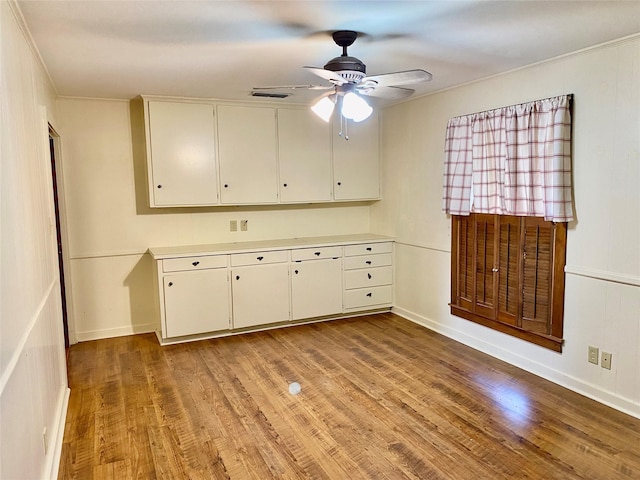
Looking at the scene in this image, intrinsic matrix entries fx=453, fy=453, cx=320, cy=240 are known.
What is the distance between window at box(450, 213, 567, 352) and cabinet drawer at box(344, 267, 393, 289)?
94 cm

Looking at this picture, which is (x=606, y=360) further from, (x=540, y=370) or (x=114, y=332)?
(x=114, y=332)

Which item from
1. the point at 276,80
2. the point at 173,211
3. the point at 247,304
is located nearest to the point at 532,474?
the point at 247,304

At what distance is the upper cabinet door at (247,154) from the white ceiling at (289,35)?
2.80 feet

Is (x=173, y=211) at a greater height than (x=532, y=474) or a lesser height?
greater

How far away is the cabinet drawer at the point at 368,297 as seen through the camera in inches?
188

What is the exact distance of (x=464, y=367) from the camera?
11.4 ft

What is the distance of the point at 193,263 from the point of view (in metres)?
4.07

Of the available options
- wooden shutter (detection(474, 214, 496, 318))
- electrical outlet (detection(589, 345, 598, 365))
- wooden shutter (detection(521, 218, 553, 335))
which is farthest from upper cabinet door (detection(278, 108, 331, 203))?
electrical outlet (detection(589, 345, 598, 365))

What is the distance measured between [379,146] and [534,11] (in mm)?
2830

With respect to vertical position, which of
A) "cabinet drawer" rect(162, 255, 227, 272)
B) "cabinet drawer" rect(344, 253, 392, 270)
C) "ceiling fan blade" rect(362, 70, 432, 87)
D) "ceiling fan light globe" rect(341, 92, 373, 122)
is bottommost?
"cabinet drawer" rect(344, 253, 392, 270)

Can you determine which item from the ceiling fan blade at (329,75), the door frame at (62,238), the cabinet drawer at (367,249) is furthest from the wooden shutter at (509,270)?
the door frame at (62,238)

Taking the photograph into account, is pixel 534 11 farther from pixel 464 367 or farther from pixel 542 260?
pixel 464 367

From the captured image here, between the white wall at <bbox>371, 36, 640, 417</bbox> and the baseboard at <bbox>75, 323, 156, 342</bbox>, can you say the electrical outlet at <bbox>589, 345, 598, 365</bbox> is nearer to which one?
the white wall at <bbox>371, 36, 640, 417</bbox>

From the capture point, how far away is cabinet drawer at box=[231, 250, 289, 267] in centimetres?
423
